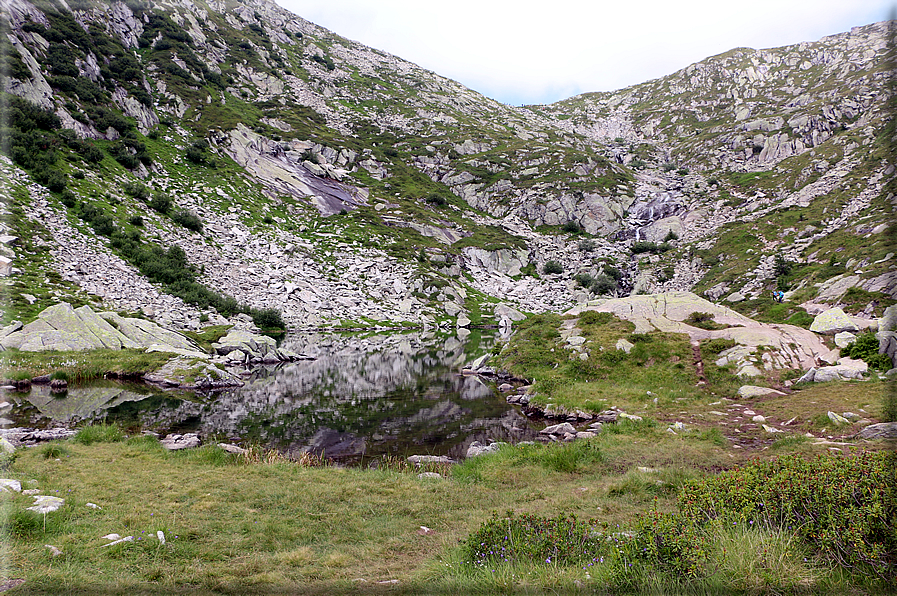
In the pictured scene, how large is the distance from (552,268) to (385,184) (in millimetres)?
57057

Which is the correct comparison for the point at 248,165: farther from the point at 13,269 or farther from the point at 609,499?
the point at 609,499

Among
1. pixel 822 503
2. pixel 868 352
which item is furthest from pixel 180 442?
pixel 868 352

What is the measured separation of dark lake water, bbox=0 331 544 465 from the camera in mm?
17672

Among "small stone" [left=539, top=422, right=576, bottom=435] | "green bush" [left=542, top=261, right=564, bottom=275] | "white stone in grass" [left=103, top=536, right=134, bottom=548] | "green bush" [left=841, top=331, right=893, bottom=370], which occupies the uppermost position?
"green bush" [left=542, top=261, right=564, bottom=275]

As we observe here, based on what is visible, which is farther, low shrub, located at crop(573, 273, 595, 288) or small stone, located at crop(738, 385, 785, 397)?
low shrub, located at crop(573, 273, 595, 288)

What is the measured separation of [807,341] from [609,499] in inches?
884

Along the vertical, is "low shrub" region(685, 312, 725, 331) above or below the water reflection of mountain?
above

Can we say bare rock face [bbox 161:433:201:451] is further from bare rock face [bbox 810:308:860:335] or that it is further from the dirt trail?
bare rock face [bbox 810:308:860:335]

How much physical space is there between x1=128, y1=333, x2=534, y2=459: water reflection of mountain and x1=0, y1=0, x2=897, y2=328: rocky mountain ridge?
2092cm

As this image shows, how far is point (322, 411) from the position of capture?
2303 cm

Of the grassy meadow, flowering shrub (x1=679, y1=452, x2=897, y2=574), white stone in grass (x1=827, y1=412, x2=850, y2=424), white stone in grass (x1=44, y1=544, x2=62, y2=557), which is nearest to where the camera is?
flowering shrub (x1=679, y1=452, x2=897, y2=574)

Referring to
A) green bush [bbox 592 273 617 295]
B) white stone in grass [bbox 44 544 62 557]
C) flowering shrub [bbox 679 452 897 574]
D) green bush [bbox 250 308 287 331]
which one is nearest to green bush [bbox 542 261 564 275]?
green bush [bbox 592 273 617 295]

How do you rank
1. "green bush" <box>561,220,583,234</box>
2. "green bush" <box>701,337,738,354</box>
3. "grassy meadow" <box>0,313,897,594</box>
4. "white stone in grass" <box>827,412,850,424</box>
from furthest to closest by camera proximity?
"green bush" <box>561,220,583,234</box>, "green bush" <box>701,337,738,354</box>, "white stone in grass" <box>827,412,850,424</box>, "grassy meadow" <box>0,313,897,594</box>

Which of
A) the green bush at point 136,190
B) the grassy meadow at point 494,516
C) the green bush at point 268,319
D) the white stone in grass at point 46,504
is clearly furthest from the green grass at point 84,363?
the green bush at point 136,190
